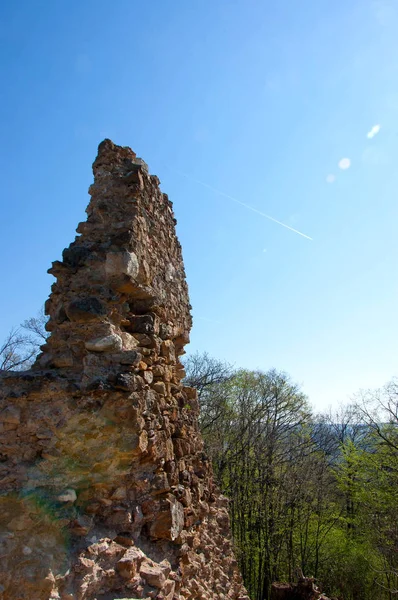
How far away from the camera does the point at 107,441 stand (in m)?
2.64

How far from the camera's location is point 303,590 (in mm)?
6738

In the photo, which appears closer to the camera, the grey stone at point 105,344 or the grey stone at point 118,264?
the grey stone at point 105,344

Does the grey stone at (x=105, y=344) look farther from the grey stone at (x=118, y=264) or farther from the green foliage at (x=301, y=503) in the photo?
the green foliage at (x=301, y=503)

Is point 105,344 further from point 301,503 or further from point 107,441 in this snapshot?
point 301,503

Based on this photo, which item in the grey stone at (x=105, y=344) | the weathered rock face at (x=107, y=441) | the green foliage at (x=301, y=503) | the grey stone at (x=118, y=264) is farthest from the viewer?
the green foliage at (x=301, y=503)

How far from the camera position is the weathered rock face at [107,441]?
2.28m

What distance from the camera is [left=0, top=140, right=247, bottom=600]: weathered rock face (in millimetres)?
2283

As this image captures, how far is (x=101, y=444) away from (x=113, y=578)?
74 centimetres

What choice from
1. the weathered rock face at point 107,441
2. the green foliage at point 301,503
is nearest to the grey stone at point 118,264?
the weathered rock face at point 107,441

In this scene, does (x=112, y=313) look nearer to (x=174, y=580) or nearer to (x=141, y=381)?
(x=141, y=381)

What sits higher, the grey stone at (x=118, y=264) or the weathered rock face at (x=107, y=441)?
the grey stone at (x=118, y=264)

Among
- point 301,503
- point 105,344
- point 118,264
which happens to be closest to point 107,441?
point 105,344

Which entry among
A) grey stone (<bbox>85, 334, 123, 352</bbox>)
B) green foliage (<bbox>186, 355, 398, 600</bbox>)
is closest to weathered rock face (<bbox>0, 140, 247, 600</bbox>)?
grey stone (<bbox>85, 334, 123, 352</bbox>)

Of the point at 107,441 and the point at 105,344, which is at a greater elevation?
the point at 105,344
